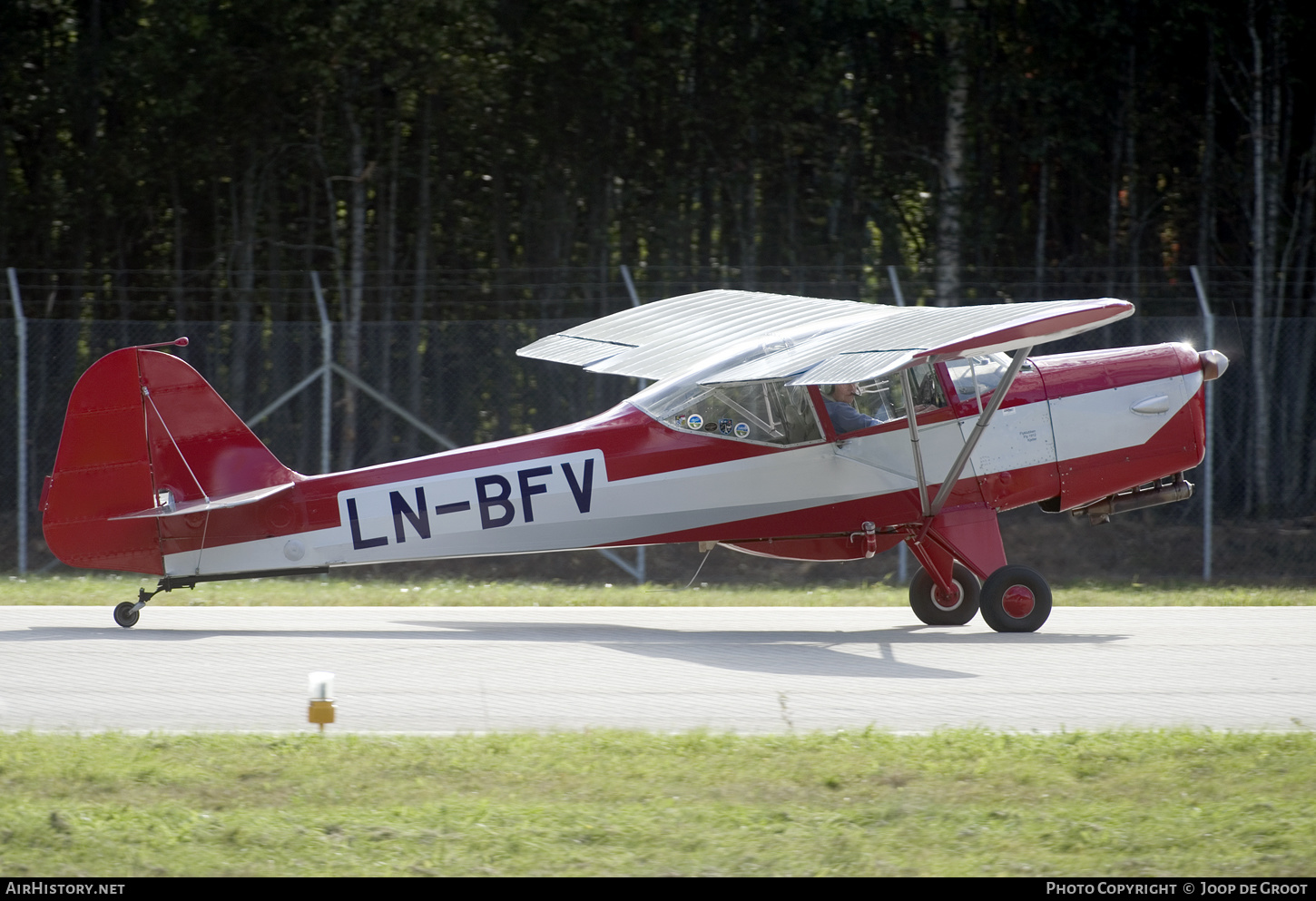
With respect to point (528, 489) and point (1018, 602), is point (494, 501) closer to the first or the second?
point (528, 489)

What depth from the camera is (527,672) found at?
808cm

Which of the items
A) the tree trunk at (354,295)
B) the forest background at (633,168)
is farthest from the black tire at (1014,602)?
the tree trunk at (354,295)

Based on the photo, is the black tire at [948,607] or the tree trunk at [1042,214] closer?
the black tire at [948,607]

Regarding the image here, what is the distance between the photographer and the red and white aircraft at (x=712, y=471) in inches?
364

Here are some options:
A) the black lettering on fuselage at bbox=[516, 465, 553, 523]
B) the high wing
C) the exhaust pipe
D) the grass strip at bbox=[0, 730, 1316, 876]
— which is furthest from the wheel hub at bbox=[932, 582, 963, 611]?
the grass strip at bbox=[0, 730, 1316, 876]

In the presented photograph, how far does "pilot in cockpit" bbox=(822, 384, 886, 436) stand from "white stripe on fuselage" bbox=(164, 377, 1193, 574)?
4.0 inches

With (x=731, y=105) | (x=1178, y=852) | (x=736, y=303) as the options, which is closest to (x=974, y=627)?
(x=736, y=303)

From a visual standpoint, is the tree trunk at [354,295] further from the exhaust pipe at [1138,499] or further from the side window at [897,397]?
the exhaust pipe at [1138,499]

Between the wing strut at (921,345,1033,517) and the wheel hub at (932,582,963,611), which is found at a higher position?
the wing strut at (921,345,1033,517)

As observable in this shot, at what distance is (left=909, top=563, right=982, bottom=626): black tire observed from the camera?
34.1ft

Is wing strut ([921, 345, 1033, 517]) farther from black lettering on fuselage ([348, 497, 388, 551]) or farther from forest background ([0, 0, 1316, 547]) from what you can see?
forest background ([0, 0, 1316, 547])

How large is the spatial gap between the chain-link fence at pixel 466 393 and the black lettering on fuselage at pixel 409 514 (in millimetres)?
7038

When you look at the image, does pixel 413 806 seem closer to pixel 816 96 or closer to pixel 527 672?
pixel 527 672

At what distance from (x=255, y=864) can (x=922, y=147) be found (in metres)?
17.5
